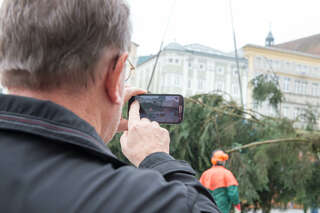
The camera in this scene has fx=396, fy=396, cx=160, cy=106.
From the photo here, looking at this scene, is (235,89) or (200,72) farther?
(235,89)

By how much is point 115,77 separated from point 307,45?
1176 inches

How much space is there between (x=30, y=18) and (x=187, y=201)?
37cm

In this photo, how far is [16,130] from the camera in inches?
21.6

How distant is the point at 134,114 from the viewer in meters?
0.91

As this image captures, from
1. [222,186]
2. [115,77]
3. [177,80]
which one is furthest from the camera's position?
[177,80]

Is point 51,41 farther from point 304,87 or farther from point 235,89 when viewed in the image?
point 304,87

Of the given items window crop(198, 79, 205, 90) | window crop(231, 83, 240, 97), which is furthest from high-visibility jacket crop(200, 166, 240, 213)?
window crop(231, 83, 240, 97)

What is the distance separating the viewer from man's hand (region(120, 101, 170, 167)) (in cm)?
79

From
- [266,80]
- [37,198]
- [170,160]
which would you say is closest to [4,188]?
[37,198]

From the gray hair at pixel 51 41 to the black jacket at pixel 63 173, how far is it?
0.06 metres

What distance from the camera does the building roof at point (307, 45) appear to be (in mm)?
27094

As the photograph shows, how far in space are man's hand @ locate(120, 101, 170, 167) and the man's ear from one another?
0.44ft

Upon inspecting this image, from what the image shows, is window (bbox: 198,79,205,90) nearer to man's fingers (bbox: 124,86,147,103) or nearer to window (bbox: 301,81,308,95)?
window (bbox: 301,81,308,95)

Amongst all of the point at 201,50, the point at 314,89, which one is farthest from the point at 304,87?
the point at 201,50
